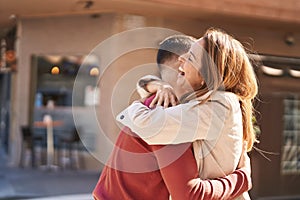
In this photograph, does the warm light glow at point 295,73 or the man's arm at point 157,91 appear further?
the warm light glow at point 295,73

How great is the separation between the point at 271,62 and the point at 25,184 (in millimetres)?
4525

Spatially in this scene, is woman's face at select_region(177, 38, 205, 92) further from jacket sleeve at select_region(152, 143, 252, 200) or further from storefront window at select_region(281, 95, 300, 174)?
storefront window at select_region(281, 95, 300, 174)

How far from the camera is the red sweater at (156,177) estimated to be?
65.3 inches

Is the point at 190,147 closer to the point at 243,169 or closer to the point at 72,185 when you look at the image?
the point at 243,169

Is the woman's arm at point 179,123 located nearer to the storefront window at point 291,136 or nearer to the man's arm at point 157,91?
the man's arm at point 157,91

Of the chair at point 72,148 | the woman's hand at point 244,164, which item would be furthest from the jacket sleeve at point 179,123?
the chair at point 72,148

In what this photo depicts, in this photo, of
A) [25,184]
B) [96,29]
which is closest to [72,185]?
[25,184]

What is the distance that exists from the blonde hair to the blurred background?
393 cm

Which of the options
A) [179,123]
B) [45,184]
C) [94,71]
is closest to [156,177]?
[179,123]

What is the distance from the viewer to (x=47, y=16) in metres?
9.49

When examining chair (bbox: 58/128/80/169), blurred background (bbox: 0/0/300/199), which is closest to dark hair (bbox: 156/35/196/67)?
blurred background (bbox: 0/0/300/199)

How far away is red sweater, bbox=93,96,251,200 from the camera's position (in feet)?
5.44

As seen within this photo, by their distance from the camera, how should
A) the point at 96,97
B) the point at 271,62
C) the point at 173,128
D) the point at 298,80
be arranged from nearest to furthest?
1. the point at 173,128
2. the point at 271,62
3. the point at 298,80
4. the point at 96,97

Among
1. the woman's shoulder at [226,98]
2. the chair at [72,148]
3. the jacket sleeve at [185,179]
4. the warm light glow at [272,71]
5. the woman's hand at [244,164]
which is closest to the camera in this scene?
the jacket sleeve at [185,179]
